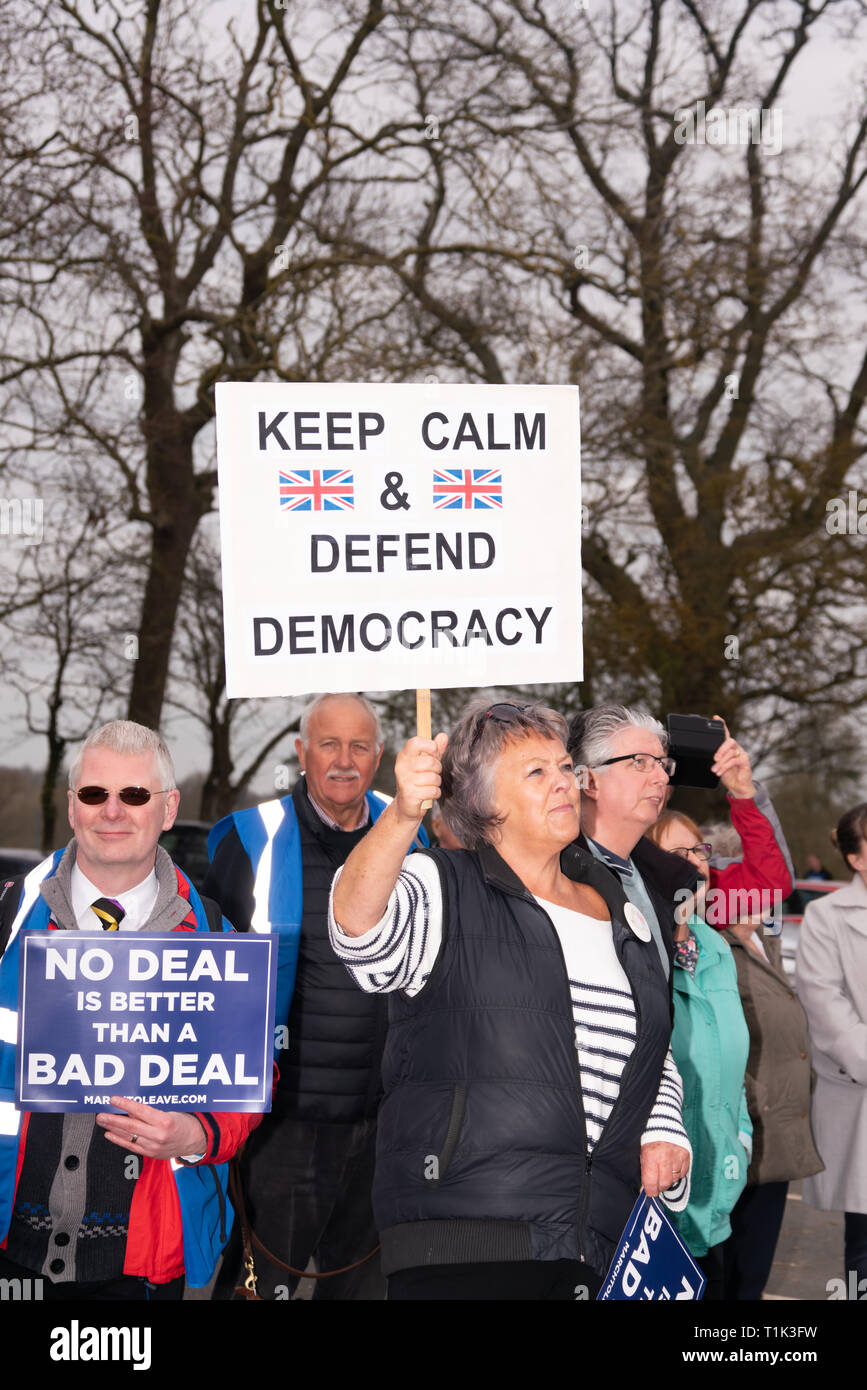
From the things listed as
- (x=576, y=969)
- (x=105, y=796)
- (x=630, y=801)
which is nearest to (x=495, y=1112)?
(x=576, y=969)

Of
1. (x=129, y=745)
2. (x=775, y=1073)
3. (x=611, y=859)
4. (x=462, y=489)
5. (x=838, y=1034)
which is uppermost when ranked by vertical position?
(x=462, y=489)

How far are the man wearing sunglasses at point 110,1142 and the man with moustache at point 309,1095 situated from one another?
1125 millimetres

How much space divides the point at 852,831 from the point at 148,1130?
2918 mm

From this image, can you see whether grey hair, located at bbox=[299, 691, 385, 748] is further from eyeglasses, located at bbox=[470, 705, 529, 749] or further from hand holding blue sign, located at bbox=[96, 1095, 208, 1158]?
hand holding blue sign, located at bbox=[96, 1095, 208, 1158]

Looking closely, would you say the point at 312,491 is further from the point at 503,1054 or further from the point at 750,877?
the point at 750,877

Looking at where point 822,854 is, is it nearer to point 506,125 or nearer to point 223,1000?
point 506,125

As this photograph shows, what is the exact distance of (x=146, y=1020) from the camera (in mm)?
3172

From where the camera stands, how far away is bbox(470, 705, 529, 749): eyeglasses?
3.21 m

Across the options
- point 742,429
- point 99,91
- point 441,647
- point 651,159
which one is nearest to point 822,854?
point 742,429

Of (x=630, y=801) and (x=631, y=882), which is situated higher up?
(x=630, y=801)

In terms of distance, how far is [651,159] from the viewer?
618 inches

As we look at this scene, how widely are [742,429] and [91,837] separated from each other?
1402 centimetres

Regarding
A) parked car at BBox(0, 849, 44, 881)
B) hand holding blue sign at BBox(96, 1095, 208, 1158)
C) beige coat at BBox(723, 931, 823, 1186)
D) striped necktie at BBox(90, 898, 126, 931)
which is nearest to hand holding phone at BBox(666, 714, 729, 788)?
beige coat at BBox(723, 931, 823, 1186)

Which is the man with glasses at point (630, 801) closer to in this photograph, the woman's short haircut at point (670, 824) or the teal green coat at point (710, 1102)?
the teal green coat at point (710, 1102)
